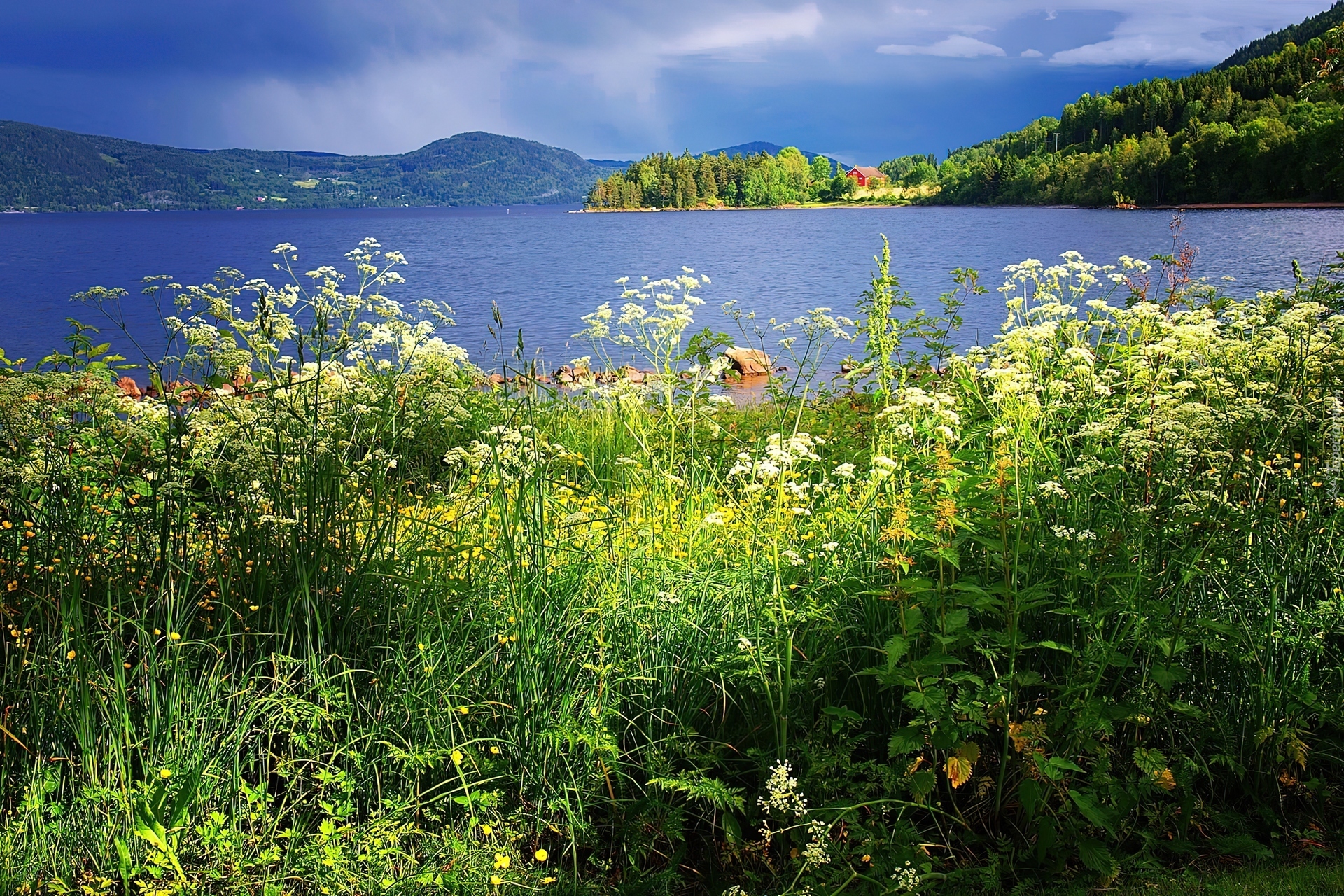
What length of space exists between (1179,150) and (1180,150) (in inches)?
48.8

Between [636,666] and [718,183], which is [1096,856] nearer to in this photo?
[636,666]

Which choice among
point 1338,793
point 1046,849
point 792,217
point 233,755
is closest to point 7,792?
point 233,755

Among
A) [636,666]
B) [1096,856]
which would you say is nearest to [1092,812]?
[1096,856]

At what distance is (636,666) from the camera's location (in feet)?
10.5

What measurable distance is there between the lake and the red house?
73.4 m

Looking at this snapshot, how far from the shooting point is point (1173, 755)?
3.10 meters

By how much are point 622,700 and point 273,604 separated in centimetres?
131

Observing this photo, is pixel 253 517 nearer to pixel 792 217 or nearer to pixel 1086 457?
pixel 1086 457

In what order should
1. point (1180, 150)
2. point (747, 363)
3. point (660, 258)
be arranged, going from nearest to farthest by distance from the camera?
point (747, 363) → point (660, 258) → point (1180, 150)

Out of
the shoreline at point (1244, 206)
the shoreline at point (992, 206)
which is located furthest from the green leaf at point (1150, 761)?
the shoreline at point (1244, 206)

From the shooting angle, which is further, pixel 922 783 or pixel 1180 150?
pixel 1180 150

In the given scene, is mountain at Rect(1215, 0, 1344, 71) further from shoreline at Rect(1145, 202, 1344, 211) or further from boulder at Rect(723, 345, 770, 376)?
boulder at Rect(723, 345, 770, 376)

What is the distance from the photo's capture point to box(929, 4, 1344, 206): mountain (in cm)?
6581

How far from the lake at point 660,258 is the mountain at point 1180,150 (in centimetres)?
763
